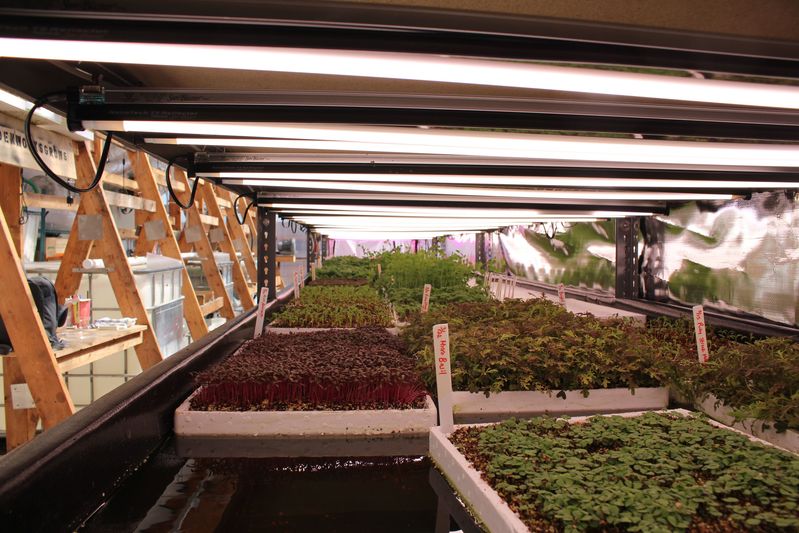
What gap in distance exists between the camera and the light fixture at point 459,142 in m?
1.72

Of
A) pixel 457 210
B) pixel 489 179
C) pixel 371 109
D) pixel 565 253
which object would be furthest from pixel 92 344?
pixel 565 253

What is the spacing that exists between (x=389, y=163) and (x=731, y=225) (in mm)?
2971

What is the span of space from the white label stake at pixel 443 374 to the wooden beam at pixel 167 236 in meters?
3.74

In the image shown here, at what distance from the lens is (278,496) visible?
1660 mm

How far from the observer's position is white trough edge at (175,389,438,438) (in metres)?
2.04

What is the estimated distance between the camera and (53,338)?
12.3 feet

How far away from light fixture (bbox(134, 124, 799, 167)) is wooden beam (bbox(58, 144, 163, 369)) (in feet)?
8.24

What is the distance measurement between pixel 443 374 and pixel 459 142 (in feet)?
2.65

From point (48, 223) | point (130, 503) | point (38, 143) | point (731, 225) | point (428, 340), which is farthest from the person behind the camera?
point (48, 223)

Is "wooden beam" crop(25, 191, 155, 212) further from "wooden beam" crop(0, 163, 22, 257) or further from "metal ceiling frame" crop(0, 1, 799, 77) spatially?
"metal ceiling frame" crop(0, 1, 799, 77)

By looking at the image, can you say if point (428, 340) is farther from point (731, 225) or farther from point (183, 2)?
point (731, 225)

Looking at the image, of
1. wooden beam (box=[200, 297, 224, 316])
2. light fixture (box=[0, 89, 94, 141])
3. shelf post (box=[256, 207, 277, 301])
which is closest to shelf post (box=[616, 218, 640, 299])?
shelf post (box=[256, 207, 277, 301])

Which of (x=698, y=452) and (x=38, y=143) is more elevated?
(x=38, y=143)

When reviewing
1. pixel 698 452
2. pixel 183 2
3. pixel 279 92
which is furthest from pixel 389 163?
pixel 698 452
